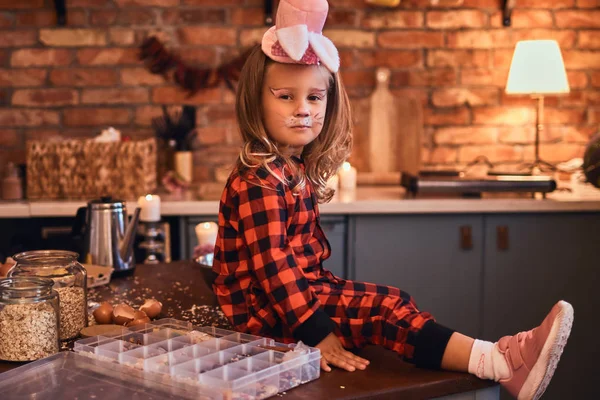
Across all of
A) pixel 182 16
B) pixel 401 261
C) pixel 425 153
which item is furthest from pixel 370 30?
pixel 401 261

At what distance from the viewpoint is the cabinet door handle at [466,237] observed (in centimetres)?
288

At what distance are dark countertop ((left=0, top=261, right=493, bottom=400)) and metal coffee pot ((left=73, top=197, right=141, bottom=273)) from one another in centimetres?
9

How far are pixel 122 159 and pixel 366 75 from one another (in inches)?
43.9

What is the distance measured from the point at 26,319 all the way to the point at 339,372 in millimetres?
480

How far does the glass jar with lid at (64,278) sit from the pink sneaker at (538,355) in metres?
0.71

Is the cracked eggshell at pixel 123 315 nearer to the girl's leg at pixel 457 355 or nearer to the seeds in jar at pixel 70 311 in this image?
Result: the seeds in jar at pixel 70 311

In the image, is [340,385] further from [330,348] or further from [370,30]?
[370,30]

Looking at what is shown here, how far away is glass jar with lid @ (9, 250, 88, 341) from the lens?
4.47ft

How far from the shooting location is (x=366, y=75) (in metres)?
3.39

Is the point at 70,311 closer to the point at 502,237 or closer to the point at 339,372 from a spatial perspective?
the point at 339,372

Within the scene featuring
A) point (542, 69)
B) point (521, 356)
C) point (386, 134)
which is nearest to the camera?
point (521, 356)

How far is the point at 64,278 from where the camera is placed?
4.54 feet

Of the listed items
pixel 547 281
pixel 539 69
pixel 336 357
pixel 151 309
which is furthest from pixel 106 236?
pixel 539 69

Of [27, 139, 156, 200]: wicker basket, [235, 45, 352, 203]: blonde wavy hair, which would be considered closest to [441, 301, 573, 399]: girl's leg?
[235, 45, 352, 203]: blonde wavy hair
